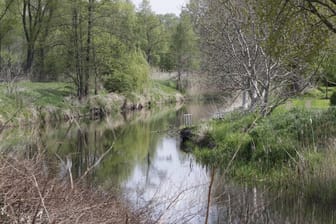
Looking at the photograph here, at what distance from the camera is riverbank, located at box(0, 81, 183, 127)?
25.3 metres

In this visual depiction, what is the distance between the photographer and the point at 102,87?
3850cm

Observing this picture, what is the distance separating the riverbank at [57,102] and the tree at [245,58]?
19.3 feet

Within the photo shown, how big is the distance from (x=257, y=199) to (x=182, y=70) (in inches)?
1814

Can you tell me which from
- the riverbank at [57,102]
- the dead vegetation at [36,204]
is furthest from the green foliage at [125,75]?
the dead vegetation at [36,204]

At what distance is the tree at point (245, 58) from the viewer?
1716 cm

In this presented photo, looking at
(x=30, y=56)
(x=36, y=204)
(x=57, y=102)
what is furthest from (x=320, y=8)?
(x=30, y=56)

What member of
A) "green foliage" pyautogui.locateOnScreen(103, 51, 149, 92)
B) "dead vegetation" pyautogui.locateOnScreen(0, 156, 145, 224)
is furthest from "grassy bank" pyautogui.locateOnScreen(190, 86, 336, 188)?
"green foliage" pyautogui.locateOnScreen(103, 51, 149, 92)

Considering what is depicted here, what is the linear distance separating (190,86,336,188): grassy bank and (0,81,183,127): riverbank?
383 inches

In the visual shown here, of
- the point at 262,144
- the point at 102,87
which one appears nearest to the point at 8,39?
the point at 102,87

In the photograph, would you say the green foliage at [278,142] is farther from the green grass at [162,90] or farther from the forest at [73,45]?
the green grass at [162,90]

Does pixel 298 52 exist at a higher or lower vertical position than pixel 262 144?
higher

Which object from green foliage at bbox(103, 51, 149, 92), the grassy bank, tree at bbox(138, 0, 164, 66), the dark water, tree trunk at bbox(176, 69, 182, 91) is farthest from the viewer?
tree at bbox(138, 0, 164, 66)

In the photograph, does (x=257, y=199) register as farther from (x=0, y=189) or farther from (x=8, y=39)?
(x=8, y=39)

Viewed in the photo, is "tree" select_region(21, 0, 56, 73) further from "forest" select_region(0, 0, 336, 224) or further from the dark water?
the dark water
